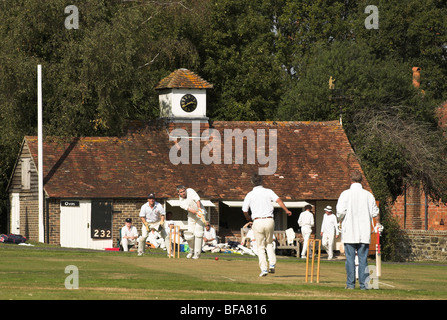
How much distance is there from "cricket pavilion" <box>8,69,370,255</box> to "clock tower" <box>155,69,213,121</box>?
5cm

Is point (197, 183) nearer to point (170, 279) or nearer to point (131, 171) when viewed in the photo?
point (131, 171)

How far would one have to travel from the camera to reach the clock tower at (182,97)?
4572 centimetres

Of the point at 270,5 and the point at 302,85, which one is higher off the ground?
the point at 270,5

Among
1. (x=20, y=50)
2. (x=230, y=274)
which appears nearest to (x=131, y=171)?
(x=20, y=50)

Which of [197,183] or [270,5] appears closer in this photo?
[197,183]

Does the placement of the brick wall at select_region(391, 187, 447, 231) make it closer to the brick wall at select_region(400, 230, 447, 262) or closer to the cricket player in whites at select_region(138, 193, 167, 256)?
the brick wall at select_region(400, 230, 447, 262)

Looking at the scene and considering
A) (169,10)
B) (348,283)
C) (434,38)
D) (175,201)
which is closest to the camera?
(348,283)

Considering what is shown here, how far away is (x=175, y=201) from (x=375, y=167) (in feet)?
33.1

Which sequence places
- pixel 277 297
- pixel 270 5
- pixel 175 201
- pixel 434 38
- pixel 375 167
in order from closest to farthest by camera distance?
pixel 277 297 → pixel 175 201 → pixel 375 167 → pixel 434 38 → pixel 270 5

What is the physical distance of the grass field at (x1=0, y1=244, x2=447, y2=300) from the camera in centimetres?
1391

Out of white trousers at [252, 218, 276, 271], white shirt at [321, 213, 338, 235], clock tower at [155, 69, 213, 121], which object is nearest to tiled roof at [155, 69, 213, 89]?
clock tower at [155, 69, 213, 121]

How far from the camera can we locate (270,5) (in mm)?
69312

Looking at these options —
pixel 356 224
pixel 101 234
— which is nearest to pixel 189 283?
pixel 356 224

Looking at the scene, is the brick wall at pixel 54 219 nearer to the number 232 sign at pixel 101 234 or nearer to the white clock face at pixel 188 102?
the number 232 sign at pixel 101 234
